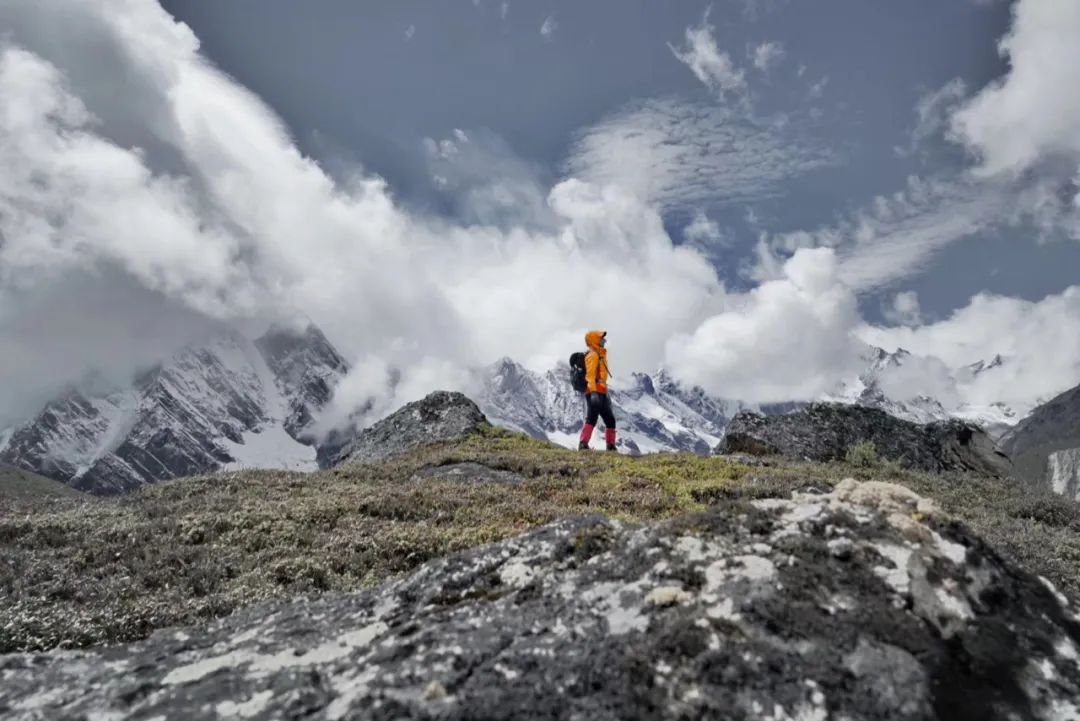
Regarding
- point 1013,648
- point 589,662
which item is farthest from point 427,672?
point 1013,648

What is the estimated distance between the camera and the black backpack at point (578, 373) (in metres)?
25.0

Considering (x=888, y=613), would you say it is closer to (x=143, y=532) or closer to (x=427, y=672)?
(x=427, y=672)

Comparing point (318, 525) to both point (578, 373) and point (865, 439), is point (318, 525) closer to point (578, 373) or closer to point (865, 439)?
point (578, 373)

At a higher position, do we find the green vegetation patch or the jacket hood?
the jacket hood

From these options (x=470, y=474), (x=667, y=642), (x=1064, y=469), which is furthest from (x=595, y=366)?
(x=1064, y=469)

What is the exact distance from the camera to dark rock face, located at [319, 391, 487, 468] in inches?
1232

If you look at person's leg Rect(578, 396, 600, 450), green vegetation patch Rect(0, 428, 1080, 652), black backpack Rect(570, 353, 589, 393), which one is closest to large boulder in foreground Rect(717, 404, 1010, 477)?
green vegetation patch Rect(0, 428, 1080, 652)

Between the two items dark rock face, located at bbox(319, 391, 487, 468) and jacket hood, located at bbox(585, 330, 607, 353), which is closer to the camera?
jacket hood, located at bbox(585, 330, 607, 353)

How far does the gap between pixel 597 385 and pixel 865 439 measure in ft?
35.0

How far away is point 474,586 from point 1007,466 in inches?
1138

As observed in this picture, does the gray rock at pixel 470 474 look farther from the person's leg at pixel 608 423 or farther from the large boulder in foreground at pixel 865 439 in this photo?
the large boulder in foreground at pixel 865 439

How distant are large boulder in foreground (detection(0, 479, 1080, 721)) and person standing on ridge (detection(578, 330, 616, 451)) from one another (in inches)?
718

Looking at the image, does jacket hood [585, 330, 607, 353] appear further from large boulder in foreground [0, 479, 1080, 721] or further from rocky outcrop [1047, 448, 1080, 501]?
rocky outcrop [1047, 448, 1080, 501]

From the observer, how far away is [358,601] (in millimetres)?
6387
